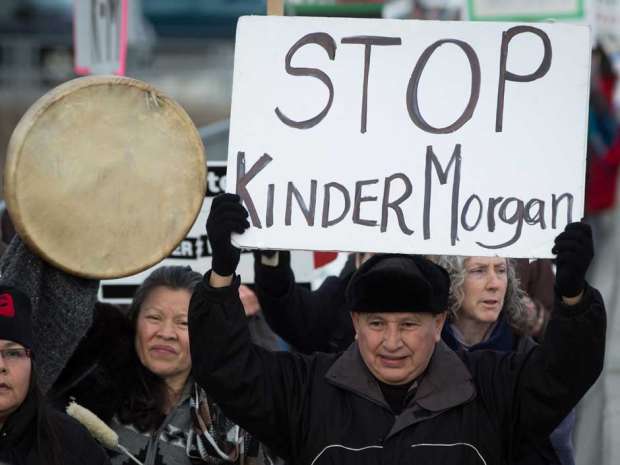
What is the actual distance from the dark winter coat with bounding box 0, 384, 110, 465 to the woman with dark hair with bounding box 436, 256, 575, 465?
1.65 m

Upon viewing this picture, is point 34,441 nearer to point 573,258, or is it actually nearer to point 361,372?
point 361,372

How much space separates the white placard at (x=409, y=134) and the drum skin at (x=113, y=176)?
30cm

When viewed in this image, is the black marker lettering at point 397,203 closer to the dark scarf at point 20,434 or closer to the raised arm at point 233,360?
the raised arm at point 233,360

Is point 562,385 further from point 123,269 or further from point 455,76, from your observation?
point 123,269

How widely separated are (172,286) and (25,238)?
43.4 inches

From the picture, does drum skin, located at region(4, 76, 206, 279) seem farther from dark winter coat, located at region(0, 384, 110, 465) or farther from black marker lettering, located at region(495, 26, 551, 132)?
black marker lettering, located at region(495, 26, 551, 132)

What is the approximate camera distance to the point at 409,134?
4418mm

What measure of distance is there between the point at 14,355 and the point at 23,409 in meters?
0.16

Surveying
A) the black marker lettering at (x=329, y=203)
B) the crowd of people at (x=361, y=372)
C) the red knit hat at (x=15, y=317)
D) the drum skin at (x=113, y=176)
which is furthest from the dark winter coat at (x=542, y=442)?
the red knit hat at (x=15, y=317)

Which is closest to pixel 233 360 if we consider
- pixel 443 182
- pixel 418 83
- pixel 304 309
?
pixel 443 182

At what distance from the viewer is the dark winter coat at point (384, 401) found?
421cm

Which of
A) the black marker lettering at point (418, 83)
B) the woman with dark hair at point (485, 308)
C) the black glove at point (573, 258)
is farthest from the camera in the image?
the woman with dark hair at point (485, 308)

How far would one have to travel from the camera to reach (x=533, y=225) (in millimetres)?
4285

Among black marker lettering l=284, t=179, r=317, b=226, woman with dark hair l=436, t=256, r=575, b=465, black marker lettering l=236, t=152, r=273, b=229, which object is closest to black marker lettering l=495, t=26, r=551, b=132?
black marker lettering l=284, t=179, r=317, b=226
